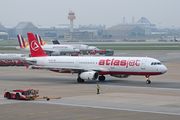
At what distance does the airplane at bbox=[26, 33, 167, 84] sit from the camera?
5618cm

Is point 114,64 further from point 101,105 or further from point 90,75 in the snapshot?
point 101,105

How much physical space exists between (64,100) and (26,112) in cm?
759

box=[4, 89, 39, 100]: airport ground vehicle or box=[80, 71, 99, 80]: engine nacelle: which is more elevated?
box=[80, 71, 99, 80]: engine nacelle

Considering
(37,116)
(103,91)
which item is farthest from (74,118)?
(103,91)

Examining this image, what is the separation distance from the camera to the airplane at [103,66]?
56184 millimetres

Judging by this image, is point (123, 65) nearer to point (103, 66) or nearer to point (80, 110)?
point (103, 66)

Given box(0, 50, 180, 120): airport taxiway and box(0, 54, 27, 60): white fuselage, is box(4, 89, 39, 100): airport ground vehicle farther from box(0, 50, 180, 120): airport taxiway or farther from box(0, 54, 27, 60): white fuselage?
box(0, 54, 27, 60): white fuselage

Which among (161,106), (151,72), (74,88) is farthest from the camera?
(151,72)

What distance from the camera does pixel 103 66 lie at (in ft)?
195

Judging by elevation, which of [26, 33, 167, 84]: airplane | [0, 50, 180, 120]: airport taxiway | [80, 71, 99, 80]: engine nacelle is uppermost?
[26, 33, 167, 84]: airplane

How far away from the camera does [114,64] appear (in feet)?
192

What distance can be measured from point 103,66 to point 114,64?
6.87ft

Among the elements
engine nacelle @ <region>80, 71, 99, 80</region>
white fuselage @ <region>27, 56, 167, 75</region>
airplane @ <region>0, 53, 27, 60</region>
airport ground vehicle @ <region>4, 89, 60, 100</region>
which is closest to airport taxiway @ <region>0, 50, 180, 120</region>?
airport ground vehicle @ <region>4, 89, 60, 100</region>

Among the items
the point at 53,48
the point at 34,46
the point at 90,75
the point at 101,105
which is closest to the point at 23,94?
the point at 101,105
